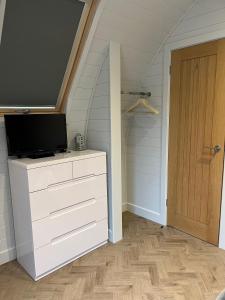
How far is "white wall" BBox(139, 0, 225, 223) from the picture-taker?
2189 millimetres

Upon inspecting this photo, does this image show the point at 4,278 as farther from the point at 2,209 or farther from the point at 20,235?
the point at 2,209

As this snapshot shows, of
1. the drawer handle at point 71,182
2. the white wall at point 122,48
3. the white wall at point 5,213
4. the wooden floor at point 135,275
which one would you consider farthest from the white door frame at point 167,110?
the white wall at point 5,213

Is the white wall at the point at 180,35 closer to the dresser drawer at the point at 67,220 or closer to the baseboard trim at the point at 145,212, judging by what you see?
the baseboard trim at the point at 145,212

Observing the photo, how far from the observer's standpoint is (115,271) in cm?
213

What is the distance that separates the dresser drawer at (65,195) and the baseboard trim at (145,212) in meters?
0.91

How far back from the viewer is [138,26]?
2.31 metres

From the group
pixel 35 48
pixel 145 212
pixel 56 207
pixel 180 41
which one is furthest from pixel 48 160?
pixel 180 41

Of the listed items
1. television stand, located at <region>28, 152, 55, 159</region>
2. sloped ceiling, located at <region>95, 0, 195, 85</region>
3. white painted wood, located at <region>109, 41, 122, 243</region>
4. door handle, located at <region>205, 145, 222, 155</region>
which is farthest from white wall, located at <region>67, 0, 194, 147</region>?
door handle, located at <region>205, 145, 222, 155</region>

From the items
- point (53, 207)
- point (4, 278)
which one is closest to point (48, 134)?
point (53, 207)

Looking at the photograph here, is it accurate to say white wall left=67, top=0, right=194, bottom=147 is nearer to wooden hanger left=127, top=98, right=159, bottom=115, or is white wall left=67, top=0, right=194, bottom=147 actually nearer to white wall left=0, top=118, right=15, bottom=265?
wooden hanger left=127, top=98, right=159, bottom=115

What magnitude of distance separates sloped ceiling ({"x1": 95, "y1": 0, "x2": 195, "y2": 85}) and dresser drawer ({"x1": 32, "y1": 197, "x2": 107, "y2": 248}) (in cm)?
152

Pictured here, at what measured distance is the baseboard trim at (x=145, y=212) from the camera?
9.90 feet

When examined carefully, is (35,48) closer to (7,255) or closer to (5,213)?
(5,213)

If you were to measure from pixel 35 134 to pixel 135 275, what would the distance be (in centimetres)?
155
